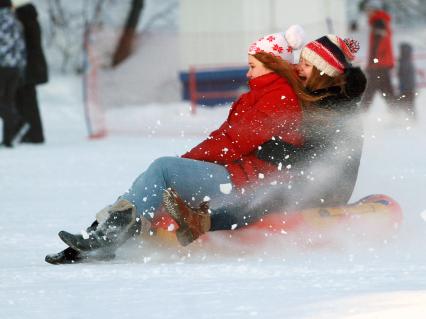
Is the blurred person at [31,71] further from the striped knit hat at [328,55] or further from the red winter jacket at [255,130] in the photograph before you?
the red winter jacket at [255,130]

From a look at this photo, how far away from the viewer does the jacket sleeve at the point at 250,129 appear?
17.9 ft

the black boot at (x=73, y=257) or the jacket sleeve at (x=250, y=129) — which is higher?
the jacket sleeve at (x=250, y=129)

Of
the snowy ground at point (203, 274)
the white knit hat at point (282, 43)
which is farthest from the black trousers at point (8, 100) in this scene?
the white knit hat at point (282, 43)

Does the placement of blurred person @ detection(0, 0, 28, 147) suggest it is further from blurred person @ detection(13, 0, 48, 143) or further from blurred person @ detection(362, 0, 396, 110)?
blurred person @ detection(362, 0, 396, 110)

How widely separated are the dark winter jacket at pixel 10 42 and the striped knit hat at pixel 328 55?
6.42 metres

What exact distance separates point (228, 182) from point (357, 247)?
716 millimetres

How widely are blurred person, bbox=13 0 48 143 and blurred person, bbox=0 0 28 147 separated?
0.26m

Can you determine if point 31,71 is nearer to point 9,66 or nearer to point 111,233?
point 9,66

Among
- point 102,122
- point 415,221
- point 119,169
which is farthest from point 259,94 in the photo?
point 102,122

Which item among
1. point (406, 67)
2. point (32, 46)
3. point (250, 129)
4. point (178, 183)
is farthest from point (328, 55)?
point (406, 67)

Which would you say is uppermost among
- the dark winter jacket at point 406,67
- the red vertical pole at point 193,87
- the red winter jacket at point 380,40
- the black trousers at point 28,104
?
the red winter jacket at point 380,40

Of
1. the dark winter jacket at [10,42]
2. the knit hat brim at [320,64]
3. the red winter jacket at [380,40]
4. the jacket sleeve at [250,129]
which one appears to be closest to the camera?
the jacket sleeve at [250,129]

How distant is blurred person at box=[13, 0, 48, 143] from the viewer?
12.4m

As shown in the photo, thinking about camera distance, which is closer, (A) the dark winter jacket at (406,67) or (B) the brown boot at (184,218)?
(B) the brown boot at (184,218)
